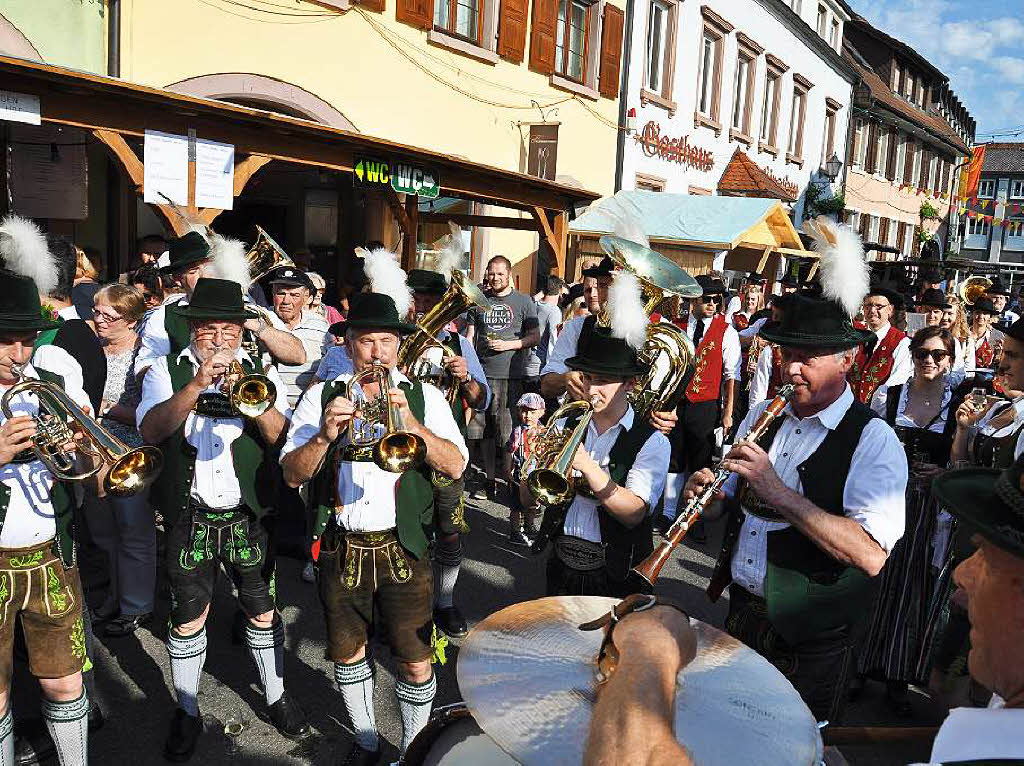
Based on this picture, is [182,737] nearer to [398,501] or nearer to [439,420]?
[398,501]

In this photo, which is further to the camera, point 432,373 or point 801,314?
point 432,373

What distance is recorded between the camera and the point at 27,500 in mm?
3129

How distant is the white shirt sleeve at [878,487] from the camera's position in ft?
9.30

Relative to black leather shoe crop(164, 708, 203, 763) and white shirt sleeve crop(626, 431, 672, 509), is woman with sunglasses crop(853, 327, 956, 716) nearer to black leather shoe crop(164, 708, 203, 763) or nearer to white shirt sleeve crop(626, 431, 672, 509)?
white shirt sleeve crop(626, 431, 672, 509)

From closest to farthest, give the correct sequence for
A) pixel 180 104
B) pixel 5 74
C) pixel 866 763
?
pixel 866 763 → pixel 5 74 → pixel 180 104

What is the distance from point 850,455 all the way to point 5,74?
5.86 m

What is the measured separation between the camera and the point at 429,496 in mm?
3654

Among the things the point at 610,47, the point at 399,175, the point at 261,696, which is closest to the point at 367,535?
the point at 261,696

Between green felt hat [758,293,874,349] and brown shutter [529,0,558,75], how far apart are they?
504 inches

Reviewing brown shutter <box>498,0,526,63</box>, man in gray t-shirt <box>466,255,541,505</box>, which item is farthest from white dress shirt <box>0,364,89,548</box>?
brown shutter <box>498,0,526,63</box>

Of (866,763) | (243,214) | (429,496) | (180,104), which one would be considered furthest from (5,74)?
(243,214)

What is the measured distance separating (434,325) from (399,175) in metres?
4.36

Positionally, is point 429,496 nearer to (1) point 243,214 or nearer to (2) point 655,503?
(2) point 655,503

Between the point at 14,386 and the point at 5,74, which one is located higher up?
the point at 5,74
